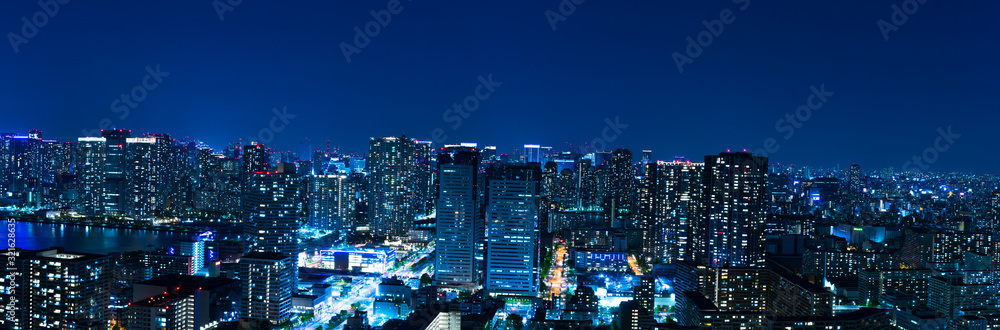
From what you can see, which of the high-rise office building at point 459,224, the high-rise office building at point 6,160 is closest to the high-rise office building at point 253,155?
the high-rise office building at point 6,160

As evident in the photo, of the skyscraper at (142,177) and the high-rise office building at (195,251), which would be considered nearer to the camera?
the high-rise office building at (195,251)

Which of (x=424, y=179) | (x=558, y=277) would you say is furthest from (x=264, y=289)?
(x=424, y=179)

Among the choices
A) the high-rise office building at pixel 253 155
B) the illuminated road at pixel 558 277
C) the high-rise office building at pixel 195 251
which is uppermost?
the high-rise office building at pixel 253 155

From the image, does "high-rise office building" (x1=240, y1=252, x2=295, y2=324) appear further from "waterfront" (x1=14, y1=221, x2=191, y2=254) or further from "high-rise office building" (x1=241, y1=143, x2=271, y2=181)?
"high-rise office building" (x1=241, y1=143, x2=271, y2=181)

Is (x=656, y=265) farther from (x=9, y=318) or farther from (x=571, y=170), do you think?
(x=571, y=170)

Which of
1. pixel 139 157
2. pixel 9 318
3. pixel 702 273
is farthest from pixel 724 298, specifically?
pixel 139 157

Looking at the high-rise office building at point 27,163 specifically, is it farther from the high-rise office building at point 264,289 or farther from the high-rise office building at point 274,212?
the high-rise office building at point 264,289
